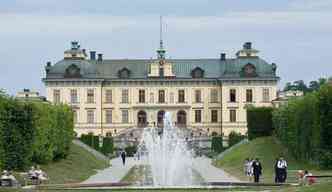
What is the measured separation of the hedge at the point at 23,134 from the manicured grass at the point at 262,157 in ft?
23.9

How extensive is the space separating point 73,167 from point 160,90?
57.9 meters

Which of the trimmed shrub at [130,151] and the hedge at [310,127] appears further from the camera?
the trimmed shrub at [130,151]

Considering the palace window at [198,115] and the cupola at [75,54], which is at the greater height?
the cupola at [75,54]

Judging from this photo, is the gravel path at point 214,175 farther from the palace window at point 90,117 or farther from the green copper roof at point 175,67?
the palace window at point 90,117

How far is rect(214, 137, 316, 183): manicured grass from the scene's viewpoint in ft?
138

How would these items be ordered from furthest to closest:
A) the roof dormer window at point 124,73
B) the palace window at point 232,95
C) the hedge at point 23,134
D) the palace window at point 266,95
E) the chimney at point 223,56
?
1. the chimney at point 223,56
2. the roof dormer window at point 124,73
3. the palace window at point 232,95
4. the palace window at point 266,95
5. the hedge at point 23,134

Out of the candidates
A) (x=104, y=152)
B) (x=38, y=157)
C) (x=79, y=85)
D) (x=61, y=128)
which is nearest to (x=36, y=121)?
(x=38, y=157)

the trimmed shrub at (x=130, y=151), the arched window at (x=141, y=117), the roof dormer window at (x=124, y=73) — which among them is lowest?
the trimmed shrub at (x=130, y=151)

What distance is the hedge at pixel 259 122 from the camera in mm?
61688

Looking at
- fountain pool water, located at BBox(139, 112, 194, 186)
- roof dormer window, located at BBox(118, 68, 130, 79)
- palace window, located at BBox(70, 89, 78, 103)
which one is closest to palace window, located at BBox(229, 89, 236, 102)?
roof dormer window, located at BBox(118, 68, 130, 79)

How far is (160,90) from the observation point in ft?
335

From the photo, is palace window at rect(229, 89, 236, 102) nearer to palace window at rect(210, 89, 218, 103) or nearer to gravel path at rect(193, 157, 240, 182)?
palace window at rect(210, 89, 218, 103)

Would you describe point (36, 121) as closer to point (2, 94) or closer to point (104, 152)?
point (2, 94)

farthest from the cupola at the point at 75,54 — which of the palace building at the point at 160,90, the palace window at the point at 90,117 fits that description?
the palace window at the point at 90,117
